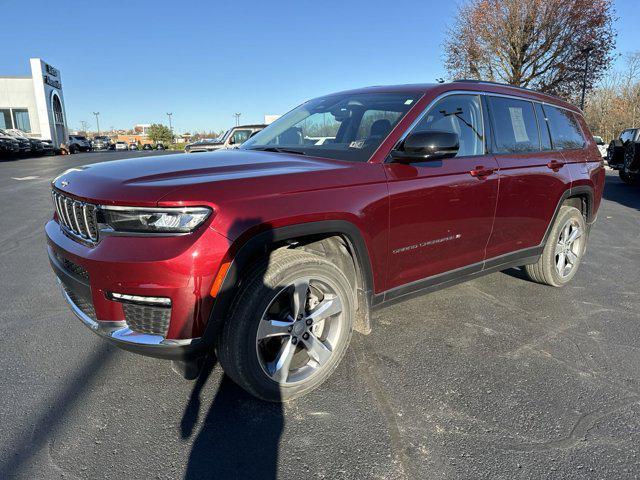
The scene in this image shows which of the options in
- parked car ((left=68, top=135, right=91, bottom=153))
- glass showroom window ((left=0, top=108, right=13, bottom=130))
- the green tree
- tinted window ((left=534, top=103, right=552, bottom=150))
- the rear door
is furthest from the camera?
the green tree

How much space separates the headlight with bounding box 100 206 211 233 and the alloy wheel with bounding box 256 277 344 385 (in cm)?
59

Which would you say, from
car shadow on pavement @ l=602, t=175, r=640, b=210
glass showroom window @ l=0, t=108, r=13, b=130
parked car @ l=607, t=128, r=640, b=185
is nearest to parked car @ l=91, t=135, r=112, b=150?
glass showroom window @ l=0, t=108, r=13, b=130

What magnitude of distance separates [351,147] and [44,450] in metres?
2.40

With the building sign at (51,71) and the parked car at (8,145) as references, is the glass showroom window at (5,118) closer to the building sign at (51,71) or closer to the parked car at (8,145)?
the building sign at (51,71)

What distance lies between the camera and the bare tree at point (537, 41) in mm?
20344

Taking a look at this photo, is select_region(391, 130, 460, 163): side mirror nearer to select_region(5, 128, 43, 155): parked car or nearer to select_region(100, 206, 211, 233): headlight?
select_region(100, 206, 211, 233): headlight

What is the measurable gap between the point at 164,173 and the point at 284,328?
1078 millimetres

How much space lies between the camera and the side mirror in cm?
276

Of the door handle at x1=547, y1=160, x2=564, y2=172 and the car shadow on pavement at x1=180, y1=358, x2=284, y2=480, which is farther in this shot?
the door handle at x1=547, y1=160, x2=564, y2=172

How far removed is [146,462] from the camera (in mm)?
2145

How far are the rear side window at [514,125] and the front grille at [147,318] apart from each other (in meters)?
2.79

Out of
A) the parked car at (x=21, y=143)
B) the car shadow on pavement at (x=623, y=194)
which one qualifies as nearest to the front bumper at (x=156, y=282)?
the car shadow on pavement at (x=623, y=194)

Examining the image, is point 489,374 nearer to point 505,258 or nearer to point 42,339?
point 505,258

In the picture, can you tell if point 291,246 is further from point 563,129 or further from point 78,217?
point 563,129
